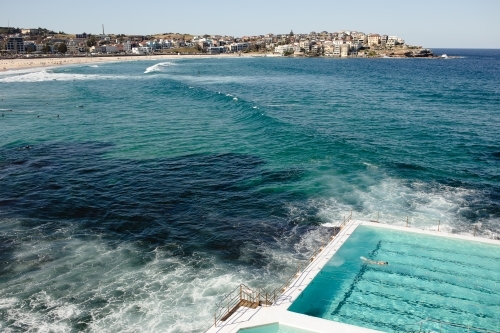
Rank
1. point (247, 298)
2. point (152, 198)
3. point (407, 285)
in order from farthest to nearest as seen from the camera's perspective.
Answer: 1. point (152, 198)
2. point (407, 285)
3. point (247, 298)

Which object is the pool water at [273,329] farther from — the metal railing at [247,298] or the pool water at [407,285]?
the pool water at [407,285]

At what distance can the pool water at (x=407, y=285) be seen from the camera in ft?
63.1

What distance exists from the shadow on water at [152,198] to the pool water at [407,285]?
625 centimetres

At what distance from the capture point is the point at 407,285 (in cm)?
2183

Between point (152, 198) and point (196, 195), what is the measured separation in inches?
141

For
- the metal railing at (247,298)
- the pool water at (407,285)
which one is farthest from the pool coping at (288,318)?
the pool water at (407,285)

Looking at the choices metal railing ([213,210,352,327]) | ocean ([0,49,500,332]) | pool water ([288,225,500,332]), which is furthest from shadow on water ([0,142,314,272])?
pool water ([288,225,500,332])

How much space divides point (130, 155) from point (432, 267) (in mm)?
32883

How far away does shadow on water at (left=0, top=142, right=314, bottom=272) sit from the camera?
2823cm

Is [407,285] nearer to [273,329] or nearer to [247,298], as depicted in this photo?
[273,329]

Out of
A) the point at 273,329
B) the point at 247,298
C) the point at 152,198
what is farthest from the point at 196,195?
the point at 273,329

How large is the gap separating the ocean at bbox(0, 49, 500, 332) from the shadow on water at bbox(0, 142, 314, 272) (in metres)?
0.15

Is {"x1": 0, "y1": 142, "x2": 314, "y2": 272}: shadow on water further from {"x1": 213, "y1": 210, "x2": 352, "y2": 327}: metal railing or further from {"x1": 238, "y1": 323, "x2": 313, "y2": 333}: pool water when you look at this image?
{"x1": 238, "y1": 323, "x2": 313, "y2": 333}: pool water

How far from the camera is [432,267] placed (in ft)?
77.4
